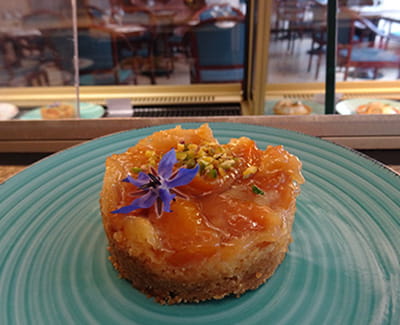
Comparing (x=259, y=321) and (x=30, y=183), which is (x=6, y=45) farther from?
(x=259, y=321)

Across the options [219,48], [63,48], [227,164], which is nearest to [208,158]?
[227,164]

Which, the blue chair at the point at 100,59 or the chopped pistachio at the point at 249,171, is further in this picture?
the blue chair at the point at 100,59

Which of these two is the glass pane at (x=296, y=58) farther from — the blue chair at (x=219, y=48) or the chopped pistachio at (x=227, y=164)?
the chopped pistachio at (x=227, y=164)

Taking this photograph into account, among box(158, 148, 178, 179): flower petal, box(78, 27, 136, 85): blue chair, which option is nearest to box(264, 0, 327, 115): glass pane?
box(78, 27, 136, 85): blue chair

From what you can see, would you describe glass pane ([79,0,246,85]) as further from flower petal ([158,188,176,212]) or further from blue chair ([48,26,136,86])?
flower petal ([158,188,176,212])

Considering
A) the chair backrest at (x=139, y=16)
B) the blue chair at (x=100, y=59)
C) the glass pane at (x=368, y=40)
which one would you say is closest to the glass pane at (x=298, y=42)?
the glass pane at (x=368, y=40)

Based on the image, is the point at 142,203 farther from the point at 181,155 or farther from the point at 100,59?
Result: the point at 100,59

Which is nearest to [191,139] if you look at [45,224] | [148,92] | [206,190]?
[206,190]
